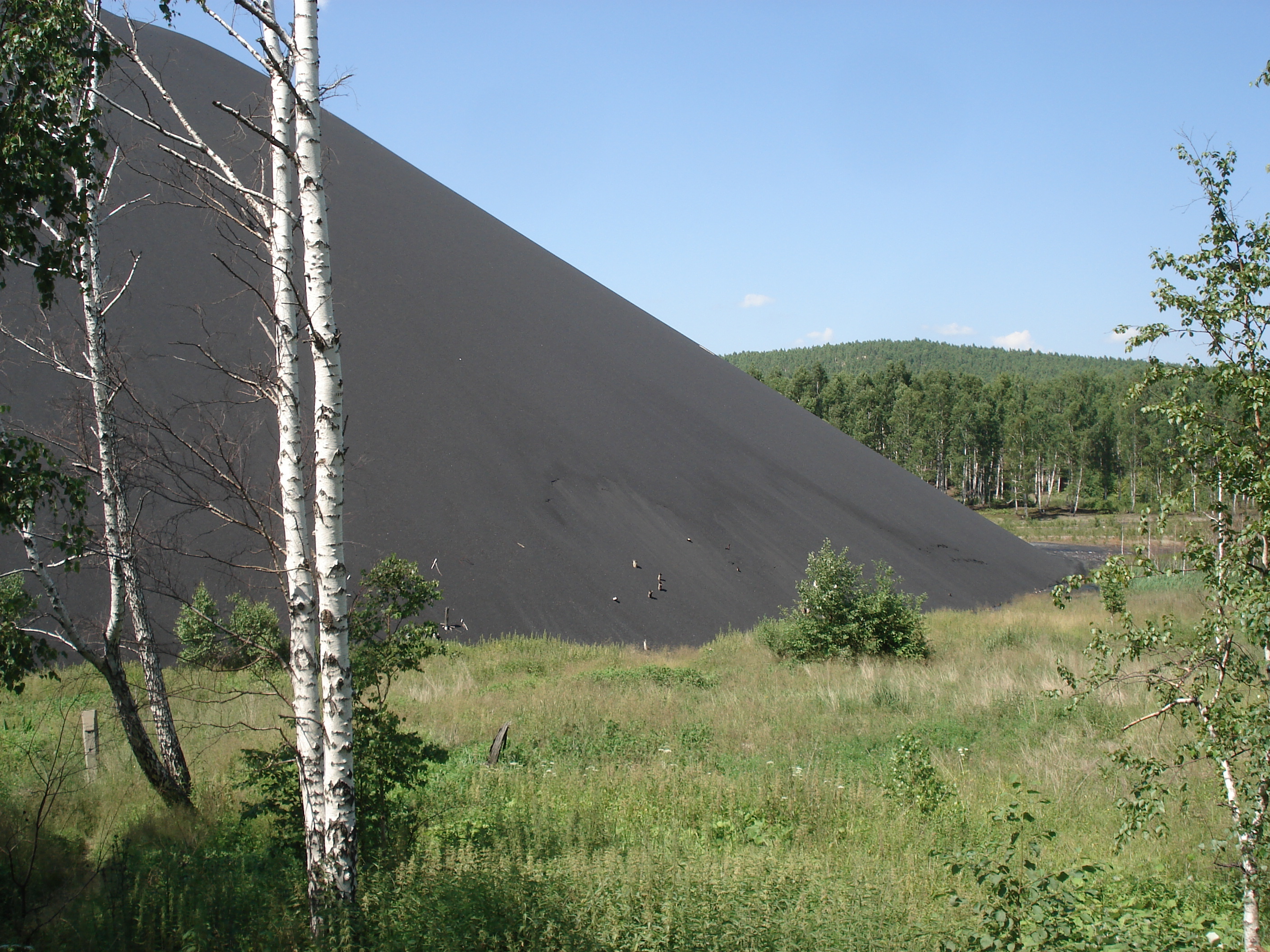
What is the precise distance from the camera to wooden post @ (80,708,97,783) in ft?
26.7

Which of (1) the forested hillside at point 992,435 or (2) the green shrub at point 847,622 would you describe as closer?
(2) the green shrub at point 847,622

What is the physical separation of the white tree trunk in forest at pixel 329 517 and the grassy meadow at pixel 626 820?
1.76 ft

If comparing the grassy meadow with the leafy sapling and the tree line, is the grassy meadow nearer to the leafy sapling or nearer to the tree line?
the leafy sapling

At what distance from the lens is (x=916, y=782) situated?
7379 millimetres

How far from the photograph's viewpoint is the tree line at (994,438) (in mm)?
67250

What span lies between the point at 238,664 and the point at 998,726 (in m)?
11.3

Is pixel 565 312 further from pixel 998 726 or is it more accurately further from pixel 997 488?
pixel 997 488

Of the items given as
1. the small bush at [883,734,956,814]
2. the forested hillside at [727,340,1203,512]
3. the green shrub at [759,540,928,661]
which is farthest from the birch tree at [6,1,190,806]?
the forested hillside at [727,340,1203,512]

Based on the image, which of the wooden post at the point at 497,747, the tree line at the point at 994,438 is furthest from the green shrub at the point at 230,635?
the tree line at the point at 994,438

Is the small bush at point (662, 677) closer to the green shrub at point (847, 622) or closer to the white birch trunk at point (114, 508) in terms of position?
the green shrub at point (847, 622)

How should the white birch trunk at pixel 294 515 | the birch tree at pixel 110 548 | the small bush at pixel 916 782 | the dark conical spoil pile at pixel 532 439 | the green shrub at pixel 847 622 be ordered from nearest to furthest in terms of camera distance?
1. the white birch trunk at pixel 294 515
2. the birch tree at pixel 110 548
3. the small bush at pixel 916 782
4. the green shrub at pixel 847 622
5. the dark conical spoil pile at pixel 532 439

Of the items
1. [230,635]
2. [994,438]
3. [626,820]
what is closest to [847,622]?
[626,820]

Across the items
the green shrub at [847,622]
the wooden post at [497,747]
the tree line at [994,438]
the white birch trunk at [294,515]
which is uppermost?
the tree line at [994,438]

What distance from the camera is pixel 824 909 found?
4.82m
